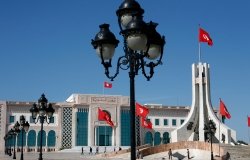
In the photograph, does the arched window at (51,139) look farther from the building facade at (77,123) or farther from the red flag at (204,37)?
the red flag at (204,37)

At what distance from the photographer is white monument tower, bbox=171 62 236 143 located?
54.7m

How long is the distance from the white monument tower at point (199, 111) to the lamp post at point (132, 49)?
1836 inches

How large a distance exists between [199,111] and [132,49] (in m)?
49.1

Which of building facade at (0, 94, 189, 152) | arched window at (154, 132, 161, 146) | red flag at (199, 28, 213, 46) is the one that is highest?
red flag at (199, 28, 213, 46)

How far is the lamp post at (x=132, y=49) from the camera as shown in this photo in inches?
316

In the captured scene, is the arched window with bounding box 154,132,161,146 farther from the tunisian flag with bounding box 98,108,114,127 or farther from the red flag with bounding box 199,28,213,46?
the red flag with bounding box 199,28,213,46

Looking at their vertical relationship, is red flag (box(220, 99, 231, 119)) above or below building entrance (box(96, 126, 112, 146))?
above

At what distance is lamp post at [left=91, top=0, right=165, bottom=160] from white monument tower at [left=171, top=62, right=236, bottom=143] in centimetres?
4664

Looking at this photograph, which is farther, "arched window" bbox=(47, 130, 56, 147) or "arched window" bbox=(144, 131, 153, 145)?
"arched window" bbox=(144, 131, 153, 145)

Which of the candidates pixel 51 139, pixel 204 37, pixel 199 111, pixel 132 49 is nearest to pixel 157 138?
pixel 51 139

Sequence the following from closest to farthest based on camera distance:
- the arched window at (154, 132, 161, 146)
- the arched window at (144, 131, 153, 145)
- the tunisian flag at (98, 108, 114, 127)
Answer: the tunisian flag at (98, 108, 114, 127)
the arched window at (144, 131, 153, 145)
the arched window at (154, 132, 161, 146)

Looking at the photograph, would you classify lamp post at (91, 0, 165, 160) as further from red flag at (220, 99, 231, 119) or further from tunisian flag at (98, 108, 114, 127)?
tunisian flag at (98, 108, 114, 127)

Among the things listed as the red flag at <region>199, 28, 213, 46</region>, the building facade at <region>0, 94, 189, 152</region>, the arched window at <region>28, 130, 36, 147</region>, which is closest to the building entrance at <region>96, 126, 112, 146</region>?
the building facade at <region>0, 94, 189, 152</region>

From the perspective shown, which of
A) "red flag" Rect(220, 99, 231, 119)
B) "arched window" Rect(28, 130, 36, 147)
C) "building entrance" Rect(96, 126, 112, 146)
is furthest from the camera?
"building entrance" Rect(96, 126, 112, 146)
